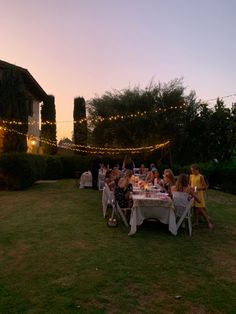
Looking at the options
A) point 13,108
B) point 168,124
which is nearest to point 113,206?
point 13,108

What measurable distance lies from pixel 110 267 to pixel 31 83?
19.9 meters

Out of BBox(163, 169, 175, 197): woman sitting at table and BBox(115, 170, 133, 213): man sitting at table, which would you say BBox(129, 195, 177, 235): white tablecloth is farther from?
BBox(163, 169, 175, 197): woman sitting at table

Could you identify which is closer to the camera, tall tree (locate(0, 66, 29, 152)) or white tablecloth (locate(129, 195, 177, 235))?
white tablecloth (locate(129, 195, 177, 235))

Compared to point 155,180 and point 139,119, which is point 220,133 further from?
point 155,180

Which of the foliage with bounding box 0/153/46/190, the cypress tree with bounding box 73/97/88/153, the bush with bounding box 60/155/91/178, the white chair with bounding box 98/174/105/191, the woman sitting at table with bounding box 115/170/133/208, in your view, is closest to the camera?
the woman sitting at table with bounding box 115/170/133/208

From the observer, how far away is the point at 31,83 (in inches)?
956

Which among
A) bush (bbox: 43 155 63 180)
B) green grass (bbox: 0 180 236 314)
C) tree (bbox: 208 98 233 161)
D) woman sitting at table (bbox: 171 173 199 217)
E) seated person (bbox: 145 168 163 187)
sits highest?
tree (bbox: 208 98 233 161)

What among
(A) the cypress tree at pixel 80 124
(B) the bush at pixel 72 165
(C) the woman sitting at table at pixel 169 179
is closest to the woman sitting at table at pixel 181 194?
(C) the woman sitting at table at pixel 169 179

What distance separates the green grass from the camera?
4.65 m

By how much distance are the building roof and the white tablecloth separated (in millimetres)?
13730

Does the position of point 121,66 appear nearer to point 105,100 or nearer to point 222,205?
point 105,100

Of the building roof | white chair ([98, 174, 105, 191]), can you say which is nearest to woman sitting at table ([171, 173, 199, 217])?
white chair ([98, 174, 105, 191])

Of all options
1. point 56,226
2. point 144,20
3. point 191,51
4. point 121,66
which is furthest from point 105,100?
point 56,226

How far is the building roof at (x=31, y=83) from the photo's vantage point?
67.3 ft
